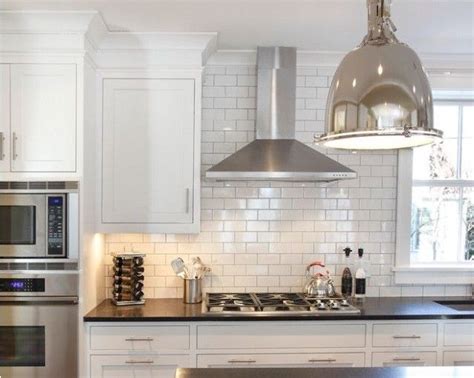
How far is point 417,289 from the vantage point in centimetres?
313

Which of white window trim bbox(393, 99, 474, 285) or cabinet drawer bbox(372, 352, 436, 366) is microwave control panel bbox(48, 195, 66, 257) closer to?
cabinet drawer bbox(372, 352, 436, 366)

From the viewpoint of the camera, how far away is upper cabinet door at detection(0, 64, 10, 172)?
2.38 m

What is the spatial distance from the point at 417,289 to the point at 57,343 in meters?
2.45

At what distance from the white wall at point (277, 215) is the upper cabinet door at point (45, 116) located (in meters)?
0.95

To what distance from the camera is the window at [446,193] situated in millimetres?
3254

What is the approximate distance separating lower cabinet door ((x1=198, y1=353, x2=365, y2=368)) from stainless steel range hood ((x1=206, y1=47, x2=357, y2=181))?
1060mm

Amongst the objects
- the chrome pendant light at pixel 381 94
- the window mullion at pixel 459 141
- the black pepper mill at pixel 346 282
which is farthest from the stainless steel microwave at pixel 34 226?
the window mullion at pixel 459 141

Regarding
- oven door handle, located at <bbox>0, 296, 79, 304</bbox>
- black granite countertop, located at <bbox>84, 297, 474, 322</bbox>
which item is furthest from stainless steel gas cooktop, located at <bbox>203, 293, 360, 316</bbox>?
oven door handle, located at <bbox>0, 296, 79, 304</bbox>

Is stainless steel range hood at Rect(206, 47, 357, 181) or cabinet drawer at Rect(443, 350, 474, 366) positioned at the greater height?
stainless steel range hood at Rect(206, 47, 357, 181)

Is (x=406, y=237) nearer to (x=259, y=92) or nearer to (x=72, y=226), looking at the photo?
(x=259, y=92)

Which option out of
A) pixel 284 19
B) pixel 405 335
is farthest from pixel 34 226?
pixel 405 335

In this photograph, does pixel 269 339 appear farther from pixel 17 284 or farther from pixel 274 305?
pixel 17 284

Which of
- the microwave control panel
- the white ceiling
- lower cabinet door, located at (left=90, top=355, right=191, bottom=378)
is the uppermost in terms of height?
the white ceiling

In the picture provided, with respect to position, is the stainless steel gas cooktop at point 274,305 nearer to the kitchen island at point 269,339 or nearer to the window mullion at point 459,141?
the kitchen island at point 269,339
